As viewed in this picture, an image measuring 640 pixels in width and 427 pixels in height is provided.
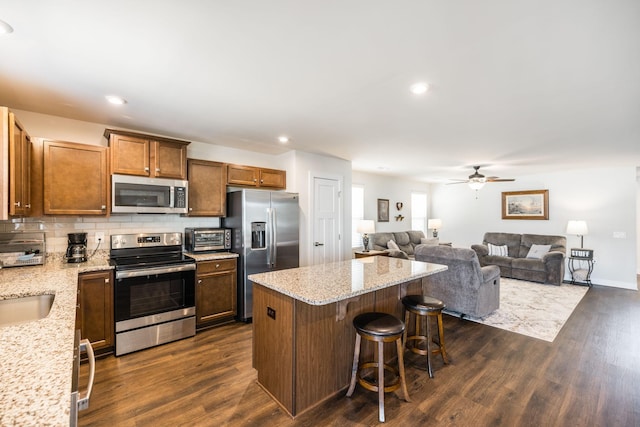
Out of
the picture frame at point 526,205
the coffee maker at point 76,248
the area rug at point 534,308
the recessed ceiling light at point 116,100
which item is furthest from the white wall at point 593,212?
the coffee maker at point 76,248

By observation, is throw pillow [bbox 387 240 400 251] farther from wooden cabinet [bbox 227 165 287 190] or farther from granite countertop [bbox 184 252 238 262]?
granite countertop [bbox 184 252 238 262]

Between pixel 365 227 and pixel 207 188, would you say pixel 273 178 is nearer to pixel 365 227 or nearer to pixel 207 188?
pixel 207 188

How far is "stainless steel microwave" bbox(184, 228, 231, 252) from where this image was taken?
3.81 metres

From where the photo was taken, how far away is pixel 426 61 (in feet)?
6.53

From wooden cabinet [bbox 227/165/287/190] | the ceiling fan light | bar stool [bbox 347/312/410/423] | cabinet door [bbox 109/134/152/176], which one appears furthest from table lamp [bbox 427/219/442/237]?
cabinet door [bbox 109/134/152/176]

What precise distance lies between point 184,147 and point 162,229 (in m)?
1.08

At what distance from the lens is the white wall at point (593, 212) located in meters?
5.85

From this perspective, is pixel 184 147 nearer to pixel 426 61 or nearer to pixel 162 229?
pixel 162 229

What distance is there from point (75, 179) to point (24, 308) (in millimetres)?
1558

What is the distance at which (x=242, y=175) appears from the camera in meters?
4.25

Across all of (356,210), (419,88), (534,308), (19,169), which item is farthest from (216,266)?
(534,308)

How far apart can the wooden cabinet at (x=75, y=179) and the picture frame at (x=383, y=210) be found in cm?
564

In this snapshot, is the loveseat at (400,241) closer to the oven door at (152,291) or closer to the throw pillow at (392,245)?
the throw pillow at (392,245)

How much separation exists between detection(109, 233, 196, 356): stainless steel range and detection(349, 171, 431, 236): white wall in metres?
4.38
